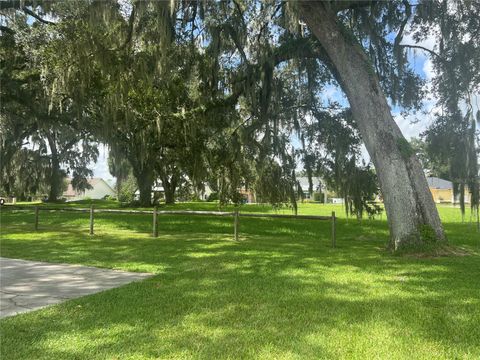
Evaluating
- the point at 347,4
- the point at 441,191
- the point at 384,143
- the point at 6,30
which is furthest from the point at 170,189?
the point at 441,191

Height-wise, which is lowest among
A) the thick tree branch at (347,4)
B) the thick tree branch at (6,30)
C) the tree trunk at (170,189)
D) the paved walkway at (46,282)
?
the paved walkway at (46,282)

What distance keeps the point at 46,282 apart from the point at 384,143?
6348mm

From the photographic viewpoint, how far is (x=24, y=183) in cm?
3362

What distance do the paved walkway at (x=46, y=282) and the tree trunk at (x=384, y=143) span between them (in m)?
4.95

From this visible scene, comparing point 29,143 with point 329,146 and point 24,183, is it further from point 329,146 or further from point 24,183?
point 329,146

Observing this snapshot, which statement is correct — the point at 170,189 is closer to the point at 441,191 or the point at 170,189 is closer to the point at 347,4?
the point at 347,4

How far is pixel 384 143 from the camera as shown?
8.37 metres

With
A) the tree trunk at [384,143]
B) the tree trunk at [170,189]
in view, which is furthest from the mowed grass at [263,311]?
the tree trunk at [170,189]

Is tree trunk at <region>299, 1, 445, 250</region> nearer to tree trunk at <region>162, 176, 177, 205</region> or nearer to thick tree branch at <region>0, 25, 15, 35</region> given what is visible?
thick tree branch at <region>0, 25, 15, 35</region>

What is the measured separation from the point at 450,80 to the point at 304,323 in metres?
9.14

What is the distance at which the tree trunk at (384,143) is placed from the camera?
8.13 metres

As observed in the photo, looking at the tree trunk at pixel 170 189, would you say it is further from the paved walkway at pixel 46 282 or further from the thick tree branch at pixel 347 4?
the paved walkway at pixel 46 282

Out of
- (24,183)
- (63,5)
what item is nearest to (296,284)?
(63,5)

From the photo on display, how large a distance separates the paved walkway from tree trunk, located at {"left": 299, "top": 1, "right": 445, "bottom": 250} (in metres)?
4.95
